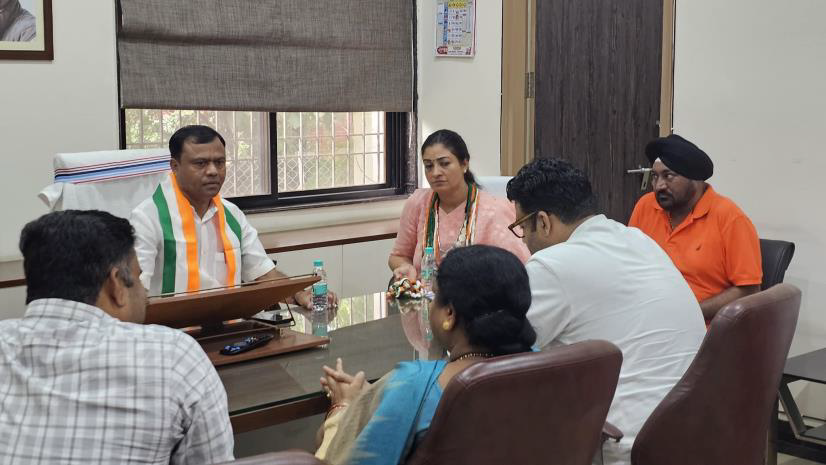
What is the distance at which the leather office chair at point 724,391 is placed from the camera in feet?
7.26

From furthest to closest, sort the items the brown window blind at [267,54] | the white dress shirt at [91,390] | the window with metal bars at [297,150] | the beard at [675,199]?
the window with metal bars at [297,150], the brown window blind at [267,54], the beard at [675,199], the white dress shirt at [91,390]

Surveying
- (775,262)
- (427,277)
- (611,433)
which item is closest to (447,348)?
(611,433)

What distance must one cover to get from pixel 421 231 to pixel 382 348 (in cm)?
133

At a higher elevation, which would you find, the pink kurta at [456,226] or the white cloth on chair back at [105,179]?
the white cloth on chair back at [105,179]

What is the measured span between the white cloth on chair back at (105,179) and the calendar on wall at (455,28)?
6.51 ft

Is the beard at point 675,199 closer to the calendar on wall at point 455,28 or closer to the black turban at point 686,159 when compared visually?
the black turban at point 686,159

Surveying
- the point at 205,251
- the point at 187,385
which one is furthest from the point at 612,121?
the point at 187,385

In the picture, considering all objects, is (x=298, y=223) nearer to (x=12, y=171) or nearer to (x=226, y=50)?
(x=226, y=50)

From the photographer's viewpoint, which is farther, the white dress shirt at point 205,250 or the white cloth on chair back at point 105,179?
the white cloth on chair back at point 105,179

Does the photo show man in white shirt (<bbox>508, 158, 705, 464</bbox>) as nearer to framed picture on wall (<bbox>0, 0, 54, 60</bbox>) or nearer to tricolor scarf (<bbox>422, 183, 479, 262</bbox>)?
tricolor scarf (<bbox>422, 183, 479, 262</bbox>)

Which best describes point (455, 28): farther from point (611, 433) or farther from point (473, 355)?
point (473, 355)

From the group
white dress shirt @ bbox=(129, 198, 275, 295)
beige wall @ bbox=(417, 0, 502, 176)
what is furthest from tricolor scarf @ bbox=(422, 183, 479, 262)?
beige wall @ bbox=(417, 0, 502, 176)

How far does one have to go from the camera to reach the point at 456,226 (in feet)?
12.5

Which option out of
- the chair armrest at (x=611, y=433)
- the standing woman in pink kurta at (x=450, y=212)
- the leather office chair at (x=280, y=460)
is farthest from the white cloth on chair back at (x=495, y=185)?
the leather office chair at (x=280, y=460)
